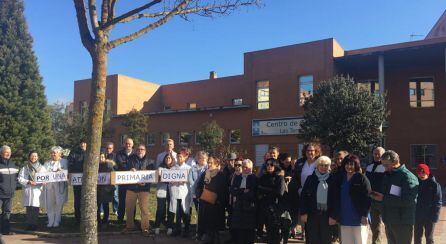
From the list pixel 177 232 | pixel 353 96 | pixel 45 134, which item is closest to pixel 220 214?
pixel 177 232

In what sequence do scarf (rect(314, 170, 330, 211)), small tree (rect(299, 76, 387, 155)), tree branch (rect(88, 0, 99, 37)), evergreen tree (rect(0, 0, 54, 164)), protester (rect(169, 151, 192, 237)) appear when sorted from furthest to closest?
small tree (rect(299, 76, 387, 155)) → evergreen tree (rect(0, 0, 54, 164)) → protester (rect(169, 151, 192, 237)) → scarf (rect(314, 170, 330, 211)) → tree branch (rect(88, 0, 99, 37))

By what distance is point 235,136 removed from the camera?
31.5m

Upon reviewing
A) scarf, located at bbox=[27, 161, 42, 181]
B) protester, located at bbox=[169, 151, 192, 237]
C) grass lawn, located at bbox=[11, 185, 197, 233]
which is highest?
scarf, located at bbox=[27, 161, 42, 181]

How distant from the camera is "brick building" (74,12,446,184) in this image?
2508 cm

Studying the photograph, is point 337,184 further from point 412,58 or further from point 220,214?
point 412,58

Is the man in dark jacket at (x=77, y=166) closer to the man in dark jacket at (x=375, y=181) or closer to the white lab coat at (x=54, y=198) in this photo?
the white lab coat at (x=54, y=198)

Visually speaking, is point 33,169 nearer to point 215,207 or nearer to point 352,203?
point 215,207

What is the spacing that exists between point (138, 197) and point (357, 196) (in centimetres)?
492

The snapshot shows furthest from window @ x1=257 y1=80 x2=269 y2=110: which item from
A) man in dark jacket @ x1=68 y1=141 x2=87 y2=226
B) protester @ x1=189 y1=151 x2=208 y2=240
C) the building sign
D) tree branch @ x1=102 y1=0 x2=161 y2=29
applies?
tree branch @ x1=102 y1=0 x2=161 y2=29

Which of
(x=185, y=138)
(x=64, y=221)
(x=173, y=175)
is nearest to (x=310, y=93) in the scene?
(x=185, y=138)

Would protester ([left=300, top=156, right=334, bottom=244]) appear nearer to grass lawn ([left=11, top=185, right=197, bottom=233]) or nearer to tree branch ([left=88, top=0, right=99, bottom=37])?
tree branch ([left=88, top=0, right=99, bottom=37])

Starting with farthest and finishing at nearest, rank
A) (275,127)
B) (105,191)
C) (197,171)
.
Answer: (275,127), (105,191), (197,171)

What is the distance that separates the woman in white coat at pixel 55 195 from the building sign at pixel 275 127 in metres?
20.6

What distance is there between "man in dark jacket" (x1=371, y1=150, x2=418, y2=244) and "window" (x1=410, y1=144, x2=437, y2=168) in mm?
21748
